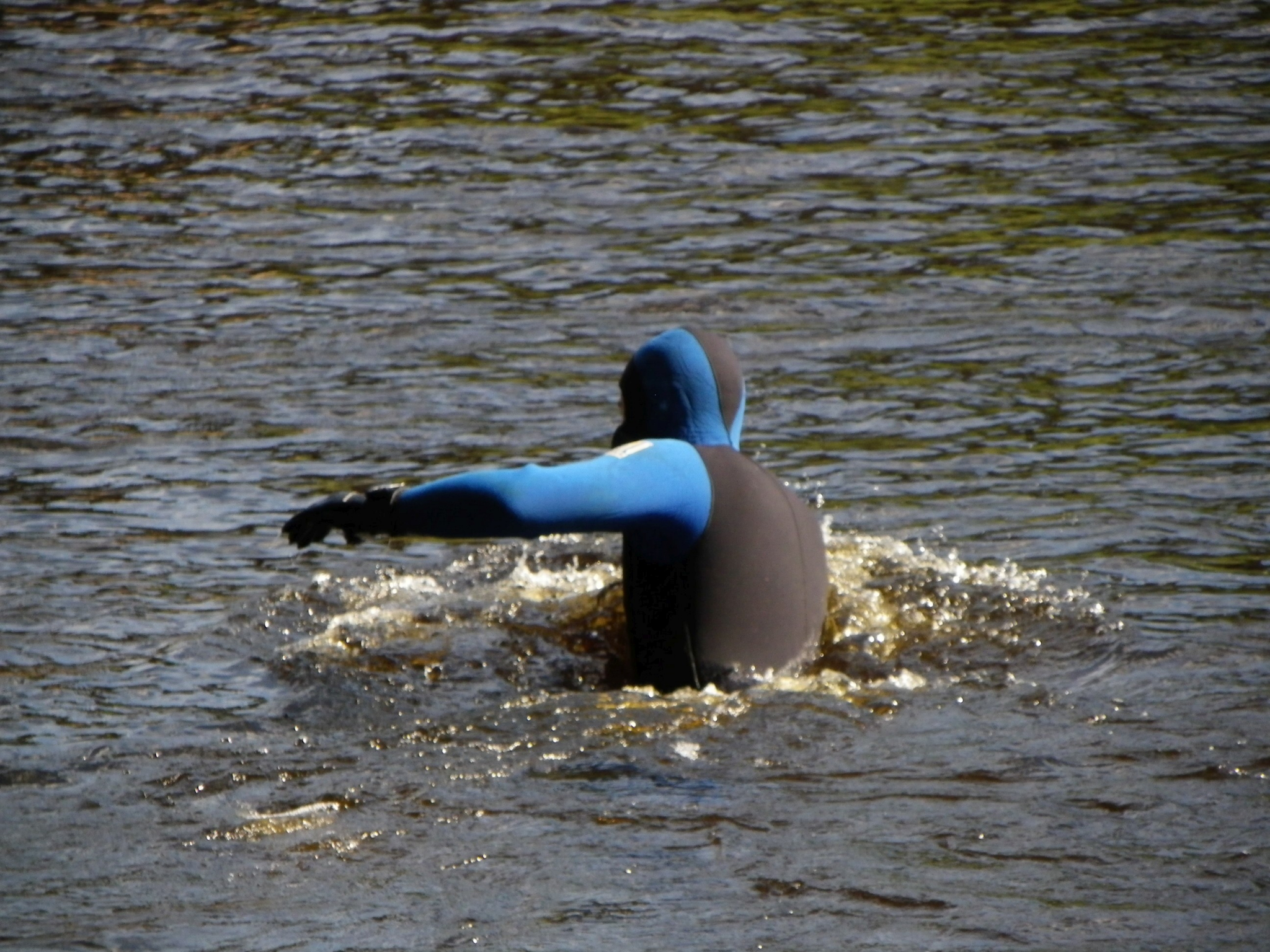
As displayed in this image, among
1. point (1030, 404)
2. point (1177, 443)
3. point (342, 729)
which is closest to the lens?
point (342, 729)

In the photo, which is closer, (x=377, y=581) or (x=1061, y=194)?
(x=377, y=581)

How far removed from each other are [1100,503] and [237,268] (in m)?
6.68

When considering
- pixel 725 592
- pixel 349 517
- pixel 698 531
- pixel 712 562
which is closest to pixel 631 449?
pixel 698 531

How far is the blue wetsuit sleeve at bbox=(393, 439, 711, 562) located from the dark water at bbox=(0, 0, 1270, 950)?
0.76 metres

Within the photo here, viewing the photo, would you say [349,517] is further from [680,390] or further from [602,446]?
[602,446]

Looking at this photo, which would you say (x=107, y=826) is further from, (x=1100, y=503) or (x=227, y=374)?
(x=227, y=374)

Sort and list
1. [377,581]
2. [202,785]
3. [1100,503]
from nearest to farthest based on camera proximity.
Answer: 1. [202,785]
2. [377,581]
3. [1100,503]

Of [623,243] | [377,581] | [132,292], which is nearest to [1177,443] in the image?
[377,581]

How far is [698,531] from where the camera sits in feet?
21.2

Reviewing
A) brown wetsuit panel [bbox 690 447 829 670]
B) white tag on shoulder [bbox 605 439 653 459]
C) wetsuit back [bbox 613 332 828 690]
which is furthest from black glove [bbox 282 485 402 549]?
brown wetsuit panel [bbox 690 447 829 670]

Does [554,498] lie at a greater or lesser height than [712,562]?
greater

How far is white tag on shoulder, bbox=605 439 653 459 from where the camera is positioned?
6.11 m

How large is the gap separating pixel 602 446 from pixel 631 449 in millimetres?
3961

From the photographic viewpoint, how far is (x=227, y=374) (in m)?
11.4
